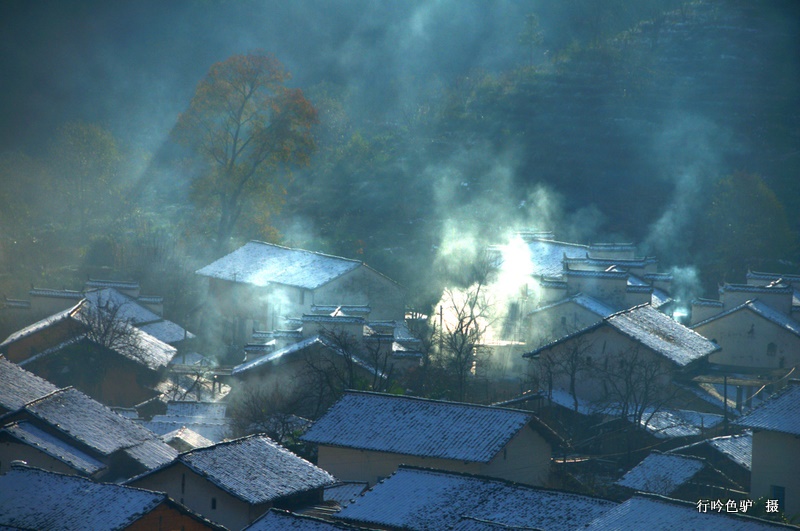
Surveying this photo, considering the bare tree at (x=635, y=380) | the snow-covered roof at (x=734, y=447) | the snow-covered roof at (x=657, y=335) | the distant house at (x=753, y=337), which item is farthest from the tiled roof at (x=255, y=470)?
the distant house at (x=753, y=337)

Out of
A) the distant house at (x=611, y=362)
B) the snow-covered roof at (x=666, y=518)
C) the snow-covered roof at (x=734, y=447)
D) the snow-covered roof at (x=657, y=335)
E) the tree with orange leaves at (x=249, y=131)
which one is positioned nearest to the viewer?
the snow-covered roof at (x=666, y=518)

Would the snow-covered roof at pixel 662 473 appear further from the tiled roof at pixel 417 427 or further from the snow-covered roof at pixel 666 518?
the snow-covered roof at pixel 666 518

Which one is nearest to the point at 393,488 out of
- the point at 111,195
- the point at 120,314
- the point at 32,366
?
the point at 32,366

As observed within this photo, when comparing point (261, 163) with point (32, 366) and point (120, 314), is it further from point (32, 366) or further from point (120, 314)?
point (32, 366)

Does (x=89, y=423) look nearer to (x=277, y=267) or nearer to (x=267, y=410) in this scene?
(x=267, y=410)

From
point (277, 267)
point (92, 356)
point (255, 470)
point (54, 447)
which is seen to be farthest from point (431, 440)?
point (277, 267)

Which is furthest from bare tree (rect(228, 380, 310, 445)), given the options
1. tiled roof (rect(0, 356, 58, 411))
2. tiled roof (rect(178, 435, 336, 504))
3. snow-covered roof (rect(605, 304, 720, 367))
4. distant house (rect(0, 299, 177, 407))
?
snow-covered roof (rect(605, 304, 720, 367))

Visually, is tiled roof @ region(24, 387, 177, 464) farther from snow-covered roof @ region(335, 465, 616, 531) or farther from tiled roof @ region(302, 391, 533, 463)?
snow-covered roof @ region(335, 465, 616, 531)
